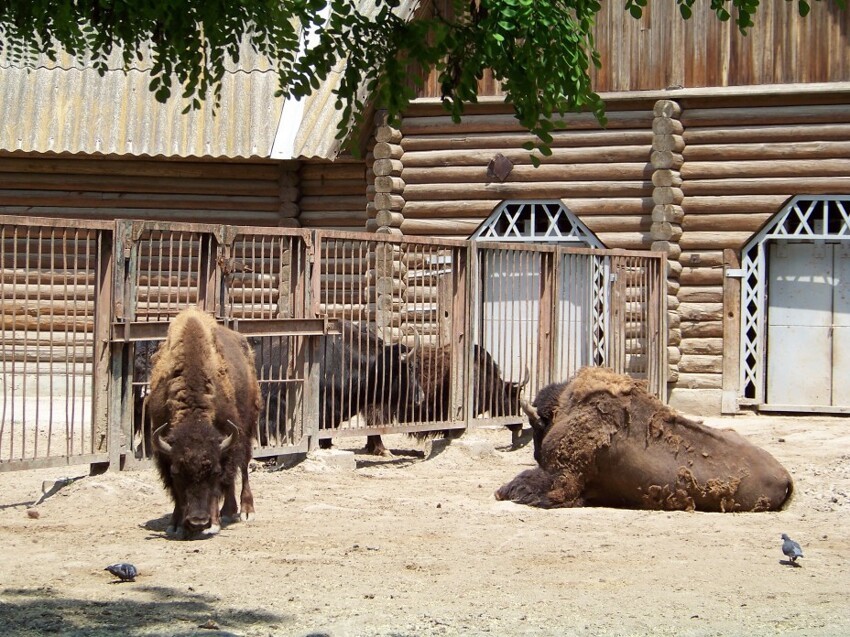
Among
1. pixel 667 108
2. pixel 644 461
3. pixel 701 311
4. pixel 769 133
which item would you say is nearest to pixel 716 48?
pixel 667 108

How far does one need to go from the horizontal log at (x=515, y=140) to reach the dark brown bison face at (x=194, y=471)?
8976 millimetres

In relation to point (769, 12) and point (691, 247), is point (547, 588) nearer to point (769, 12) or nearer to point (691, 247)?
point (691, 247)

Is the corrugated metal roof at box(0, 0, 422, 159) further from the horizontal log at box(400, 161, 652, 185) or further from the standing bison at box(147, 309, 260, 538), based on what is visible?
the standing bison at box(147, 309, 260, 538)

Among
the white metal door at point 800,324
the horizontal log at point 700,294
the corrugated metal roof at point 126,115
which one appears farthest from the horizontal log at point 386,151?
the white metal door at point 800,324

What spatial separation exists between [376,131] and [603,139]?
3.11 m

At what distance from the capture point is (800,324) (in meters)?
14.9

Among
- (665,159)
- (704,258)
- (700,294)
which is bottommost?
(700,294)

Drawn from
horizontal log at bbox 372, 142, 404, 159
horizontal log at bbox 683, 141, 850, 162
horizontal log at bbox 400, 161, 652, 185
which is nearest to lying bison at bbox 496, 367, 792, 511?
horizontal log at bbox 400, 161, 652, 185

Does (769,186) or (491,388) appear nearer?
(491,388)

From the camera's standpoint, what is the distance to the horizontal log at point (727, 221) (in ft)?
48.5

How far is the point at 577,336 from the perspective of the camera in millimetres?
12859

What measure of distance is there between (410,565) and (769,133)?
33.3 ft

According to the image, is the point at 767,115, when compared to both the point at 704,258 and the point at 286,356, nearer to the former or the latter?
the point at 704,258

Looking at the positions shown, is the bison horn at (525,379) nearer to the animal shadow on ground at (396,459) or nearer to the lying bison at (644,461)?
the animal shadow on ground at (396,459)
